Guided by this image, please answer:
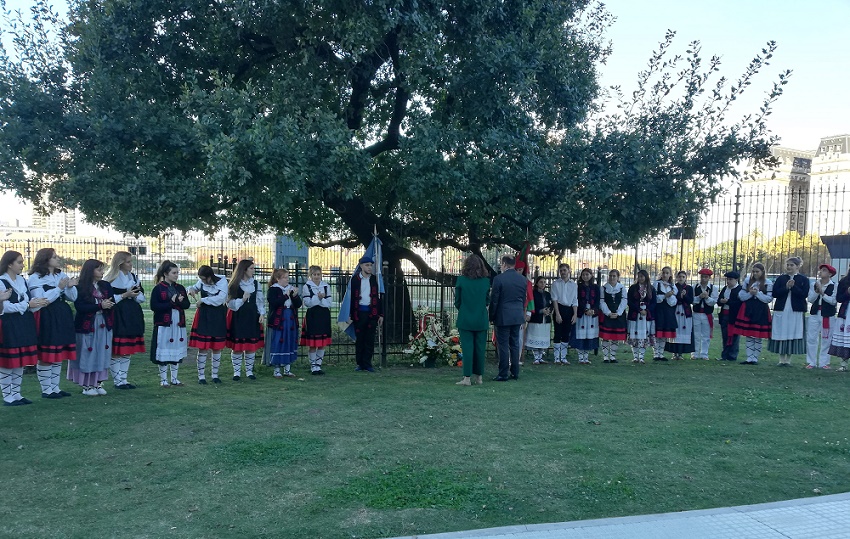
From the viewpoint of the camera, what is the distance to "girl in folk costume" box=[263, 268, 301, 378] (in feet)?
31.4

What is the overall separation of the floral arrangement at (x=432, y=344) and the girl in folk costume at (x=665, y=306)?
383 cm

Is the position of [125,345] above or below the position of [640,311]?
below

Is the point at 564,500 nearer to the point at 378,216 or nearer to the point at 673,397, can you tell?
the point at 673,397

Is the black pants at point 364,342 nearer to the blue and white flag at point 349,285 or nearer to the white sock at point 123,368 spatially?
the blue and white flag at point 349,285

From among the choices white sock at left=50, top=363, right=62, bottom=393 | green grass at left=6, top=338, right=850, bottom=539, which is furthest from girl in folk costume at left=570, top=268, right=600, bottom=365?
white sock at left=50, top=363, right=62, bottom=393

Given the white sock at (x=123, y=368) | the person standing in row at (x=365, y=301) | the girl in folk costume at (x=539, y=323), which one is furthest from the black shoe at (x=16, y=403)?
the girl in folk costume at (x=539, y=323)

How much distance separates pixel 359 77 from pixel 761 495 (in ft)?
29.2

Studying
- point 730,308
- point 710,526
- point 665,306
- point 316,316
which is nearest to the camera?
point 710,526

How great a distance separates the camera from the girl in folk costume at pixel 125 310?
817cm

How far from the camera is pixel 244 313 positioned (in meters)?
9.21

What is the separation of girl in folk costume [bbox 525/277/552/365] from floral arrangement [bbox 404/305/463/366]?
133 centimetres

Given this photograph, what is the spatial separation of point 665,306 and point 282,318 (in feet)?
22.8

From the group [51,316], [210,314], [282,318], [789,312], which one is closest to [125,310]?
[51,316]

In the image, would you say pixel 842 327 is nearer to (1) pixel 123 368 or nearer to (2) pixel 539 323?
(2) pixel 539 323
